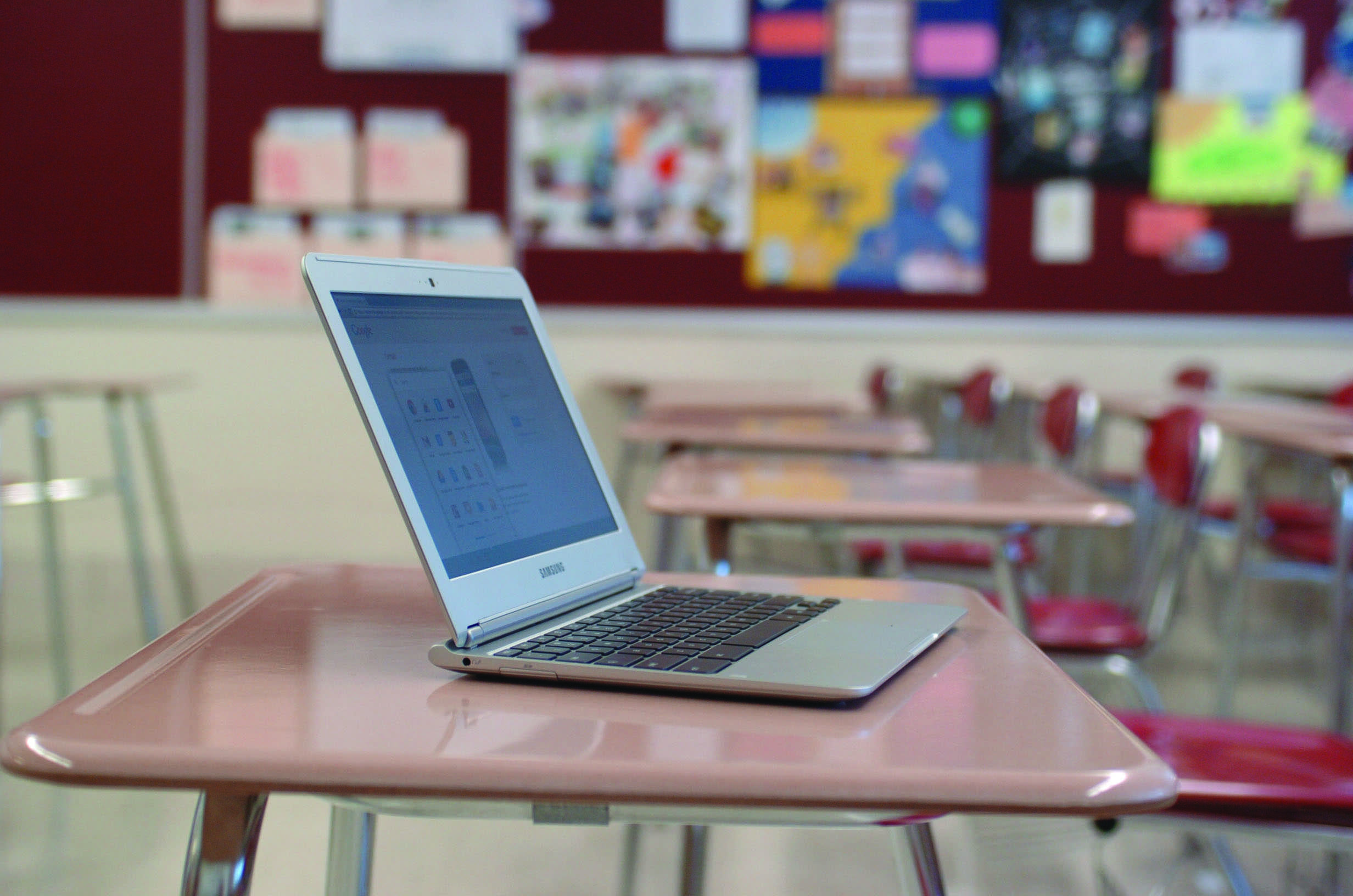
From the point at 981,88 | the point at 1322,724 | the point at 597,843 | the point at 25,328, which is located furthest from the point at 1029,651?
the point at 25,328

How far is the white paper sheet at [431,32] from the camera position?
184 inches

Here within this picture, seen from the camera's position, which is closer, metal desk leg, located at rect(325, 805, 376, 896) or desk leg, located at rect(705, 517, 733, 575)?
metal desk leg, located at rect(325, 805, 376, 896)

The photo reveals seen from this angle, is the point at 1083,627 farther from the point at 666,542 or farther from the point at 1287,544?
the point at 1287,544

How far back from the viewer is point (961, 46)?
183 inches

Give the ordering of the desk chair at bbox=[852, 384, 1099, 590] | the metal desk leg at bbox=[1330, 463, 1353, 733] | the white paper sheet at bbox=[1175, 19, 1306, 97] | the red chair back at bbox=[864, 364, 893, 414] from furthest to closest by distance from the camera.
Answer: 1. the white paper sheet at bbox=[1175, 19, 1306, 97]
2. the red chair back at bbox=[864, 364, 893, 414]
3. the desk chair at bbox=[852, 384, 1099, 590]
4. the metal desk leg at bbox=[1330, 463, 1353, 733]

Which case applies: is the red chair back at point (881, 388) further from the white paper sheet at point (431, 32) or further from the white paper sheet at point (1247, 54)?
the white paper sheet at point (431, 32)

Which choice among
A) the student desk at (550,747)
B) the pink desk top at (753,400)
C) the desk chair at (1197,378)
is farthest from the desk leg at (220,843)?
the desk chair at (1197,378)

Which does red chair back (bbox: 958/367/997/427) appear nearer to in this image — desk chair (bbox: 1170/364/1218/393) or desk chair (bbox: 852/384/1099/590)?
desk chair (bbox: 852/384/1099/590)

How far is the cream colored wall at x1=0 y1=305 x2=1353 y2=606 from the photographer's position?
471 cm

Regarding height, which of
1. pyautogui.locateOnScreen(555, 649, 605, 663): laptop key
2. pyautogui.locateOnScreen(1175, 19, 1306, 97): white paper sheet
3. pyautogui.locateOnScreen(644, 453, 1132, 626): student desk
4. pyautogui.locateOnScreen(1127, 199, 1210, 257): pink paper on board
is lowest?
pyautogui.locateOnScreen(644, 453, 1132, 626): student desk

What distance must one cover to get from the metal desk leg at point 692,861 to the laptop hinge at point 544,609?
0.49 metres

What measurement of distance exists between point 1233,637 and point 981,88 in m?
2.68

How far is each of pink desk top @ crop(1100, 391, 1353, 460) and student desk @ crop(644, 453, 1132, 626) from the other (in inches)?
25.0

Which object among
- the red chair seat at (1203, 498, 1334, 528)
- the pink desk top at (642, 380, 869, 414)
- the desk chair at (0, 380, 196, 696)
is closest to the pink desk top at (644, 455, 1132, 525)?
the pink desk top at (642, 380, 869, 414)
